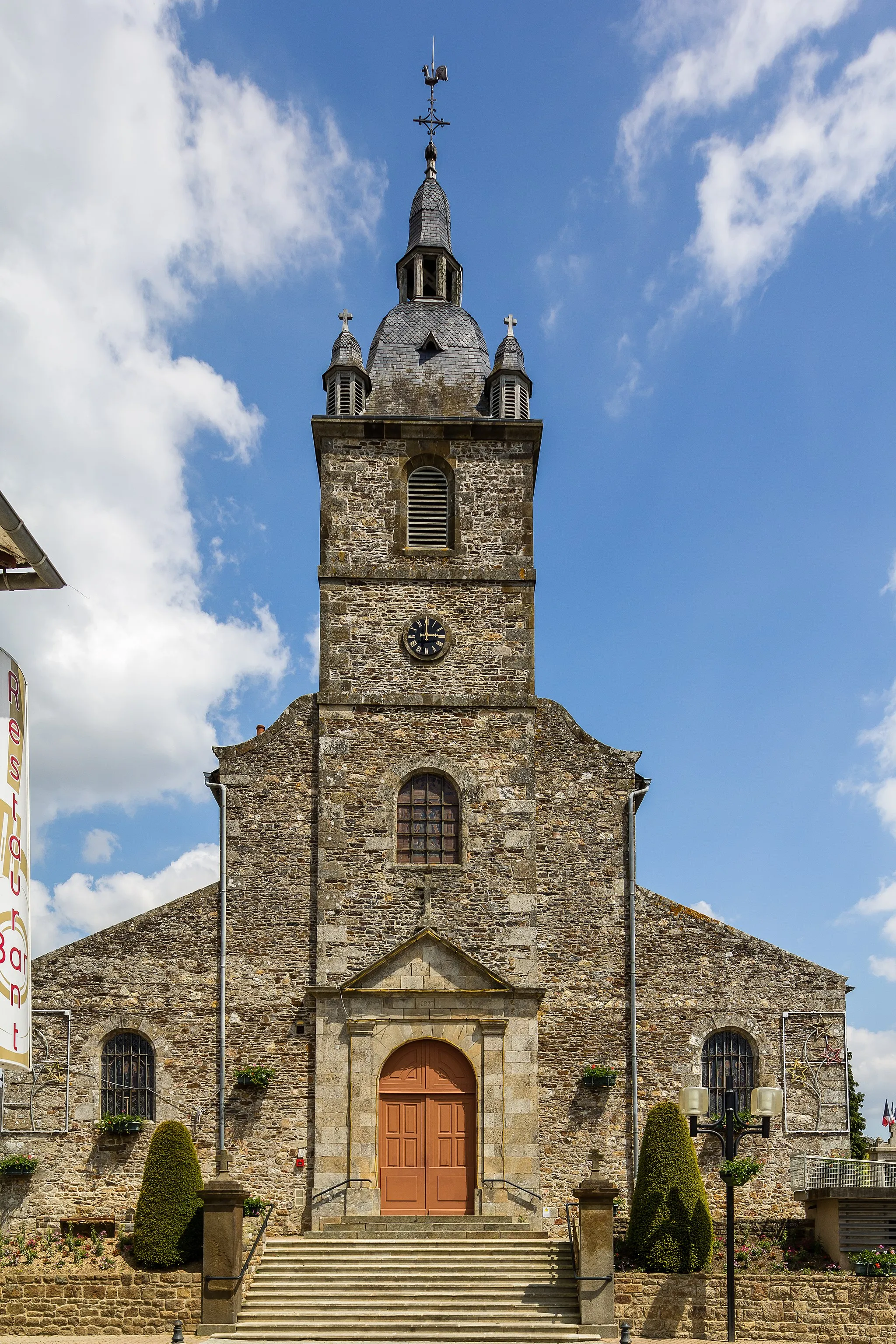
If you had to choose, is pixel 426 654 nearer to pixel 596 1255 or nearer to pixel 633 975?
pixel 633 975

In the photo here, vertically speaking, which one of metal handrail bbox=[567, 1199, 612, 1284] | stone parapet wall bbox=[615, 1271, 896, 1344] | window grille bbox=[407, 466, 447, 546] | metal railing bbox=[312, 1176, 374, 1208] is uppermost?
window grille bbox=[407, 466, 447, 546]

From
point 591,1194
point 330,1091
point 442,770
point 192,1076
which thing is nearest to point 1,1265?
point 192,1076

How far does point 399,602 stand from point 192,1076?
844 centimetres

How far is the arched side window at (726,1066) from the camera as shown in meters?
20.7

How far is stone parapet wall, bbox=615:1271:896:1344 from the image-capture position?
1673cm

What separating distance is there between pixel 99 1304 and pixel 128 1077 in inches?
157

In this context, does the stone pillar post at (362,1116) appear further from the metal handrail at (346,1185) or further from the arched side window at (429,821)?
the arched side window at (429,821)

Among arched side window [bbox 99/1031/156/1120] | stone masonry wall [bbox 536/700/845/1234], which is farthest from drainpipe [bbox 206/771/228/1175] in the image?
stone masonry wall [bbox 536/700/845/1234]

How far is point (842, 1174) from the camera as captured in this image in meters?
18.8

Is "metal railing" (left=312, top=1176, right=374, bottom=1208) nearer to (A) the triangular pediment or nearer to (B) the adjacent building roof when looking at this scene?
(A) the triangular pediment

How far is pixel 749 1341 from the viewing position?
16.4m

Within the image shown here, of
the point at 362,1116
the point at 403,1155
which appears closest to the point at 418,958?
the point at 362,1116

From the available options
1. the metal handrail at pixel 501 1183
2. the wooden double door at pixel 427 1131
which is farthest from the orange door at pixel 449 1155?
the metal handrail at pixel 501 1183

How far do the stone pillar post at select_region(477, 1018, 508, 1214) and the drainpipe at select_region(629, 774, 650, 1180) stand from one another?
2.10m
